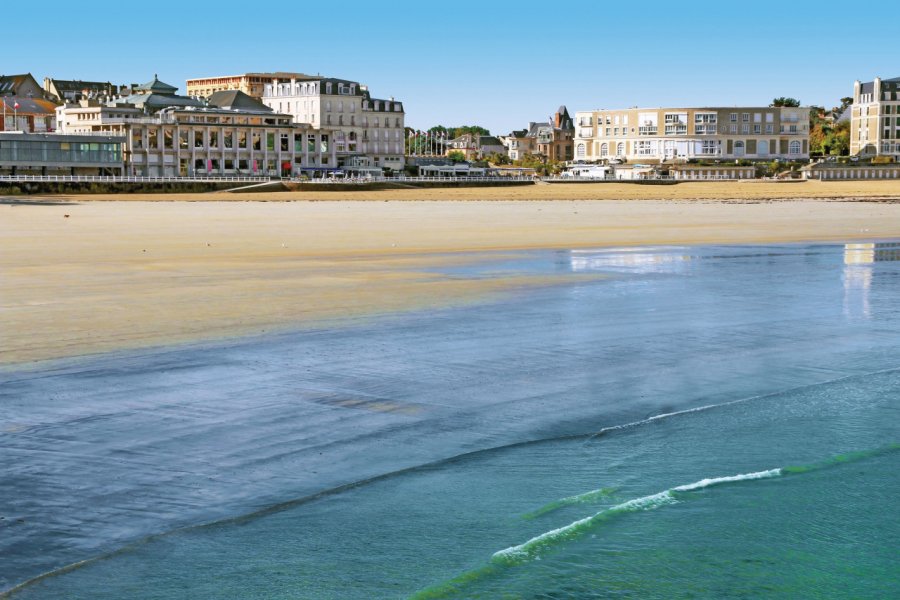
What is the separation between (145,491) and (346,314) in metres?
8.15

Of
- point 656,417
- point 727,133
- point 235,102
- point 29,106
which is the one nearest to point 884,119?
point 727,133

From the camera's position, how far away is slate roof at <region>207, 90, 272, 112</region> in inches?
5664

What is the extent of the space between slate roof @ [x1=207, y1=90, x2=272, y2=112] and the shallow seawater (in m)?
135

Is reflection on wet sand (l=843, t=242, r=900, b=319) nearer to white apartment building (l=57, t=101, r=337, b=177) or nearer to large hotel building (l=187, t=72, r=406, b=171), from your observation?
white apartment building (l=57, t=101, r=337, b=177)

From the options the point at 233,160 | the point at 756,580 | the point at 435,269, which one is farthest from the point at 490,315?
the point at 233,160

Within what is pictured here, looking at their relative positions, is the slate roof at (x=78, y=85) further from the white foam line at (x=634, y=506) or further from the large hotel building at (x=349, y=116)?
the white foam line at (x=634, y=506)

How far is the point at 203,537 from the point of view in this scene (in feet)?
20.7

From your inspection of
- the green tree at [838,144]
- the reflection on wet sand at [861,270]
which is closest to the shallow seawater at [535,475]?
the reflection on wet sand at [861,270]

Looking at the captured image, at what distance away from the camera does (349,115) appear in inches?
6142

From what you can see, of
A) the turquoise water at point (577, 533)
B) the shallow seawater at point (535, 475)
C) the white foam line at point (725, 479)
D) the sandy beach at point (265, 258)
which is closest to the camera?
the turquoise water at point (577, 533)

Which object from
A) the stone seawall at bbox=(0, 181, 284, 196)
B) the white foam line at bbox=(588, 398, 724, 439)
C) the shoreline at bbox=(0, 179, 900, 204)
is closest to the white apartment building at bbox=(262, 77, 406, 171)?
the stone seawall at bbox=(0, 181, 284, 196)

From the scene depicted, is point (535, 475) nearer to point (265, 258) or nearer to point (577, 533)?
point (577, 533)

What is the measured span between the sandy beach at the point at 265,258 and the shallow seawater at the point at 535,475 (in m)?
2.42

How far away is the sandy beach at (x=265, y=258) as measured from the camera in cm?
1429
